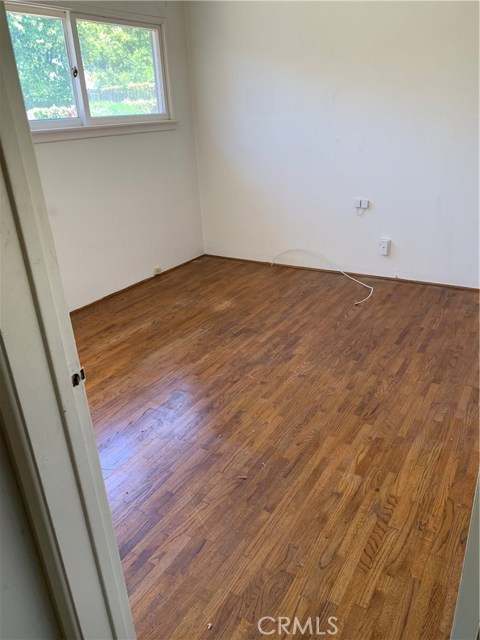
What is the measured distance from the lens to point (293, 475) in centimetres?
194

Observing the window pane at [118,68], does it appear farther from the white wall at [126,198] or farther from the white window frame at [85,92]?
the white wall at [126,198]

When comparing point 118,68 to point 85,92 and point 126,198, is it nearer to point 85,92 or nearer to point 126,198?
point 85,92

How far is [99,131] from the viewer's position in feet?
11.6

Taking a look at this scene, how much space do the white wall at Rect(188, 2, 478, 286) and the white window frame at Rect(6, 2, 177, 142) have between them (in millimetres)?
401

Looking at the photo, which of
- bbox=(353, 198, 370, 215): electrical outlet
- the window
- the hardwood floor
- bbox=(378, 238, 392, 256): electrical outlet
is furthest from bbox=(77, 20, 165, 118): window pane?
bbox=(378, 238, 392, 256): electrical outlet

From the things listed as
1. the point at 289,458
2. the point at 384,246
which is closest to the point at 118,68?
the point at 384,246

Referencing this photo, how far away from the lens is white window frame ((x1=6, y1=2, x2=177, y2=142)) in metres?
3.11

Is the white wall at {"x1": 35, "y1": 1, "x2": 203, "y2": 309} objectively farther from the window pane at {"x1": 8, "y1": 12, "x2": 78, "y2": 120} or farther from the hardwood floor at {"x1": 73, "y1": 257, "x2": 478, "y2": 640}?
the hardwood floor at {"x1": 73, "y1": 257, "x2": 478, "y2": 640}

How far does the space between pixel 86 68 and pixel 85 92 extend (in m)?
0.17

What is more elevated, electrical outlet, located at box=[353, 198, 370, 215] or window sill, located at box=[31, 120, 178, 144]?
window sill, located at box=[31, 120, 178, 144]

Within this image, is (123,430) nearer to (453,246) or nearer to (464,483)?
(464,483)

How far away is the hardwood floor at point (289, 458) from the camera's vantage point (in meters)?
1.46

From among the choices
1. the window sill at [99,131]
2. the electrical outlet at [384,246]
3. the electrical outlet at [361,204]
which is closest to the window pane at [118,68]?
the window sill at [99,131]

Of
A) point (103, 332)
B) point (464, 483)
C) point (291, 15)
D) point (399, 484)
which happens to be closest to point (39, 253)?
point (399, 484)
